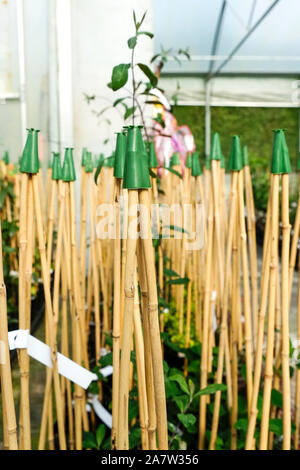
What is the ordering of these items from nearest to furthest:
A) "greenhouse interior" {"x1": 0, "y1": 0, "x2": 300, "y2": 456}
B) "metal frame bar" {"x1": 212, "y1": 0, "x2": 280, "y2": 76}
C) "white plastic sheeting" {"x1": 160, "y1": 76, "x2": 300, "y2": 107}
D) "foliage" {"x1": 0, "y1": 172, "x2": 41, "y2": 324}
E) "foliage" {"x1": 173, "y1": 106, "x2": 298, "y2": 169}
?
"greenhouse interior" {"x1": 0, "y1": 0, "x2": 300, "y2": 456} → "foliage" {"x1": 0, "y1": 172, "x2": 41, "y2": 324} → "metal frame bar" {"x1": 212, "y1": 0, "x2": 280, "y2": 76} → "white plastic sheeting" {"x1": 160, "y1": 76, "x2": 300, "y2": 107} → "foliage" {"x1": 173, "y1": 106, "x2": 298, "y2": 169}

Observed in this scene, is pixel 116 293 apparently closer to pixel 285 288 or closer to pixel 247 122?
pixel 285 288

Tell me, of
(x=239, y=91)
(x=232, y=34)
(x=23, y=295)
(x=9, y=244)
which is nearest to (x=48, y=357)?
(x=23, y=295)

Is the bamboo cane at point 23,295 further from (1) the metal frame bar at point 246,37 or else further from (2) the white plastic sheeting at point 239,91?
(2) the white plastic sheeting at point 239,91

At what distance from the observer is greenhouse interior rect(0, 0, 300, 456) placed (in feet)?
1.75

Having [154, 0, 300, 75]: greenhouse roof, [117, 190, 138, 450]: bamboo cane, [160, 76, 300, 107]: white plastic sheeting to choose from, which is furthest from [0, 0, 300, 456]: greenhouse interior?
[160, 76, 300, 107]: white plastic sheeting

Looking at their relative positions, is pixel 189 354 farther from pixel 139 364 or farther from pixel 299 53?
pixel 299 53

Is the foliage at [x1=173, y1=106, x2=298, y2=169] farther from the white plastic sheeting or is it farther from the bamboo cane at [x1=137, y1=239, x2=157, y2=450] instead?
the bamboo cane at [x1=137, y1=239, x2=157, y2=450]

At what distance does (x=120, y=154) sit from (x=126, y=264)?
7.6 inches

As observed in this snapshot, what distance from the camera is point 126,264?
41 cm

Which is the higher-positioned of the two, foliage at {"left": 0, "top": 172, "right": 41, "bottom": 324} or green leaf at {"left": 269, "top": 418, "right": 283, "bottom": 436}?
foliage at {"left": 0, "top": 172, "right": 41, "bottom": 324}

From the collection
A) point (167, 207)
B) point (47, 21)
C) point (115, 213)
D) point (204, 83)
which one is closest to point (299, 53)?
point (204, 83)

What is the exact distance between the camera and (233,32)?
4.50 meters

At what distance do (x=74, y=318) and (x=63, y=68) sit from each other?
5.64ft

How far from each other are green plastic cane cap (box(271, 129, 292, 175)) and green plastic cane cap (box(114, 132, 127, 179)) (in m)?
0.22
